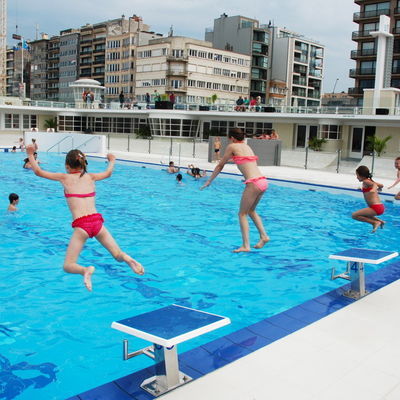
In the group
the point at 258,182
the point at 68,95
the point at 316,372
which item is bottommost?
the point at 316,372

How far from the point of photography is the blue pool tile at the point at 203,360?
14.7 feet

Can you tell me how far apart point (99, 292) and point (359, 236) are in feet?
24.1

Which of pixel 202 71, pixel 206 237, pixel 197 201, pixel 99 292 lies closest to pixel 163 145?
pixel 197 201

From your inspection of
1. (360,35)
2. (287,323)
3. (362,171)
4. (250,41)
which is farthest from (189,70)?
(287,323)

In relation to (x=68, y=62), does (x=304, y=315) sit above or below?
below

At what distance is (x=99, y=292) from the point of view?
309 inches

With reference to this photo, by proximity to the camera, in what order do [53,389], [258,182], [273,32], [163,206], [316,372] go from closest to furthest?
[316,372] → [53,389] → [258,182] → [163,206] → [273,32]

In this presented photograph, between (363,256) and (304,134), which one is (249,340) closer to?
(363,256)

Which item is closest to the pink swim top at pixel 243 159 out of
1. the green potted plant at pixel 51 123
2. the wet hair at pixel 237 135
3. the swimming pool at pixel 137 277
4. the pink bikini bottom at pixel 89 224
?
the wet hair at pixel 237 135

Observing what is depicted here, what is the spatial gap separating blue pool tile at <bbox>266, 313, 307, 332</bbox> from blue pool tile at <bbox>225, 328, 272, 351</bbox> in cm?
39

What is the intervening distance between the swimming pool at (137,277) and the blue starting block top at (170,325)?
4.35 feet

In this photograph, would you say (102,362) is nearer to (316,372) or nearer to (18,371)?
(18,371)

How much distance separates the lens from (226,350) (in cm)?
489

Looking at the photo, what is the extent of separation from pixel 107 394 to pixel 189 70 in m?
73.3
